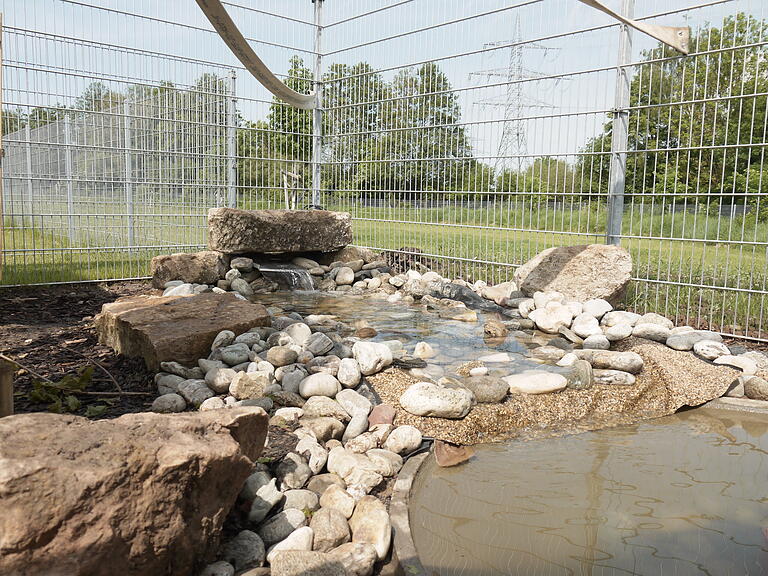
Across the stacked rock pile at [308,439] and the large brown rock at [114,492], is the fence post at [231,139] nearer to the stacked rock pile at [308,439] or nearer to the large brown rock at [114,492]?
the stacked rock pile at [308,439]

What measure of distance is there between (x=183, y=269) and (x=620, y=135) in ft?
16.3

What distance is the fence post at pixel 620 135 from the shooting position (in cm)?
620

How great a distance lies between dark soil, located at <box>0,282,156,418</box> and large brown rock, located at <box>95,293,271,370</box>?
0.12 metres

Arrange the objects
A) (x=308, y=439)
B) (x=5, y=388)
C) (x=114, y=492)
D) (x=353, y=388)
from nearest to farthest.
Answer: (x=114, y=492)
(x=5, y=388)
(x=308, y=439)
(x=353, y=388)

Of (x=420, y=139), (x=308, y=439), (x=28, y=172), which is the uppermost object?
(x=420, y=139)

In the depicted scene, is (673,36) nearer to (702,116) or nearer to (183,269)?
(702,116)

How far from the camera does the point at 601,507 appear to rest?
276 cm

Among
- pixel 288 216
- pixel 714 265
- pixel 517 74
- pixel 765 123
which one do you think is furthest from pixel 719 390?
pixel 288 216

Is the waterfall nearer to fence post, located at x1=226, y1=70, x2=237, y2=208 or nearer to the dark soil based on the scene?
fence post, located at x1=226, y1=70, x2=237, y2=208

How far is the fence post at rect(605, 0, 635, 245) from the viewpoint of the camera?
244 inches

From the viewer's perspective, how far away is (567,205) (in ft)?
22.4

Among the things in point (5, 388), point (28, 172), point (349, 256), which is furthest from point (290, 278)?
point (5, 388)

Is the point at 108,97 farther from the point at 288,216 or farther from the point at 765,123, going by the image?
the point at 765,123

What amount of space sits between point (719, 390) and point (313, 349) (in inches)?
106
